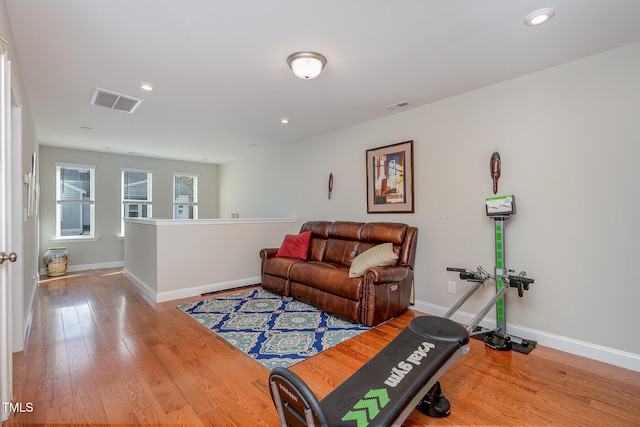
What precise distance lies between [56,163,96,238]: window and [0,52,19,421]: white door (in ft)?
17.7

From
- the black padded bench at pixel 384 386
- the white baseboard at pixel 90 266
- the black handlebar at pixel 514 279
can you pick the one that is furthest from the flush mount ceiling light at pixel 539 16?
the white baseboard at pixel 90 266

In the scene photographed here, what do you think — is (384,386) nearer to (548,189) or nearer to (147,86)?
(548,189)

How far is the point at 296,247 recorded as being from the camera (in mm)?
4184

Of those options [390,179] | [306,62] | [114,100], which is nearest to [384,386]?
[306,62]

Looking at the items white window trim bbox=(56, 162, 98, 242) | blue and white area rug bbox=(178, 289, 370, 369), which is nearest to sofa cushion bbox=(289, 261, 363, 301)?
blue and white area rug bbox=(178, 289, 370, 369)

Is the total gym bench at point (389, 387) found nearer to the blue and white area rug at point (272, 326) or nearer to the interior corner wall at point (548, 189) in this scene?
the blue and white area rug at point (272, 326)

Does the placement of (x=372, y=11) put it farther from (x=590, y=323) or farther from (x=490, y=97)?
(x=590, y=323)

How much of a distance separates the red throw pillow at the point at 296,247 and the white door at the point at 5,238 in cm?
287

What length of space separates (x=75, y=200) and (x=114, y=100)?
3.91 m

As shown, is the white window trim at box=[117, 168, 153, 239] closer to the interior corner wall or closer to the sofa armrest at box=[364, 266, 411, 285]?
the interior corner wall

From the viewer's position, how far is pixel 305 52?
2.29 m

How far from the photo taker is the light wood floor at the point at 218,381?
66.1 inches

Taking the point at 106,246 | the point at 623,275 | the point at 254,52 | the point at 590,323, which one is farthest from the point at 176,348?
the point at 106,246

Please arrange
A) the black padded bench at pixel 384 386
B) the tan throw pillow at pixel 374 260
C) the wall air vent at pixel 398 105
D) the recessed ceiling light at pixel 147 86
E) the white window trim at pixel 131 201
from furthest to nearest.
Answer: the white window trim at pixel 131 201
the wall air vent at pixel 398 105
the tan throw pillow at pixel 374 260
the recessed ceiling light at pixel 147 86
the black padded bench at pixel 384 386
